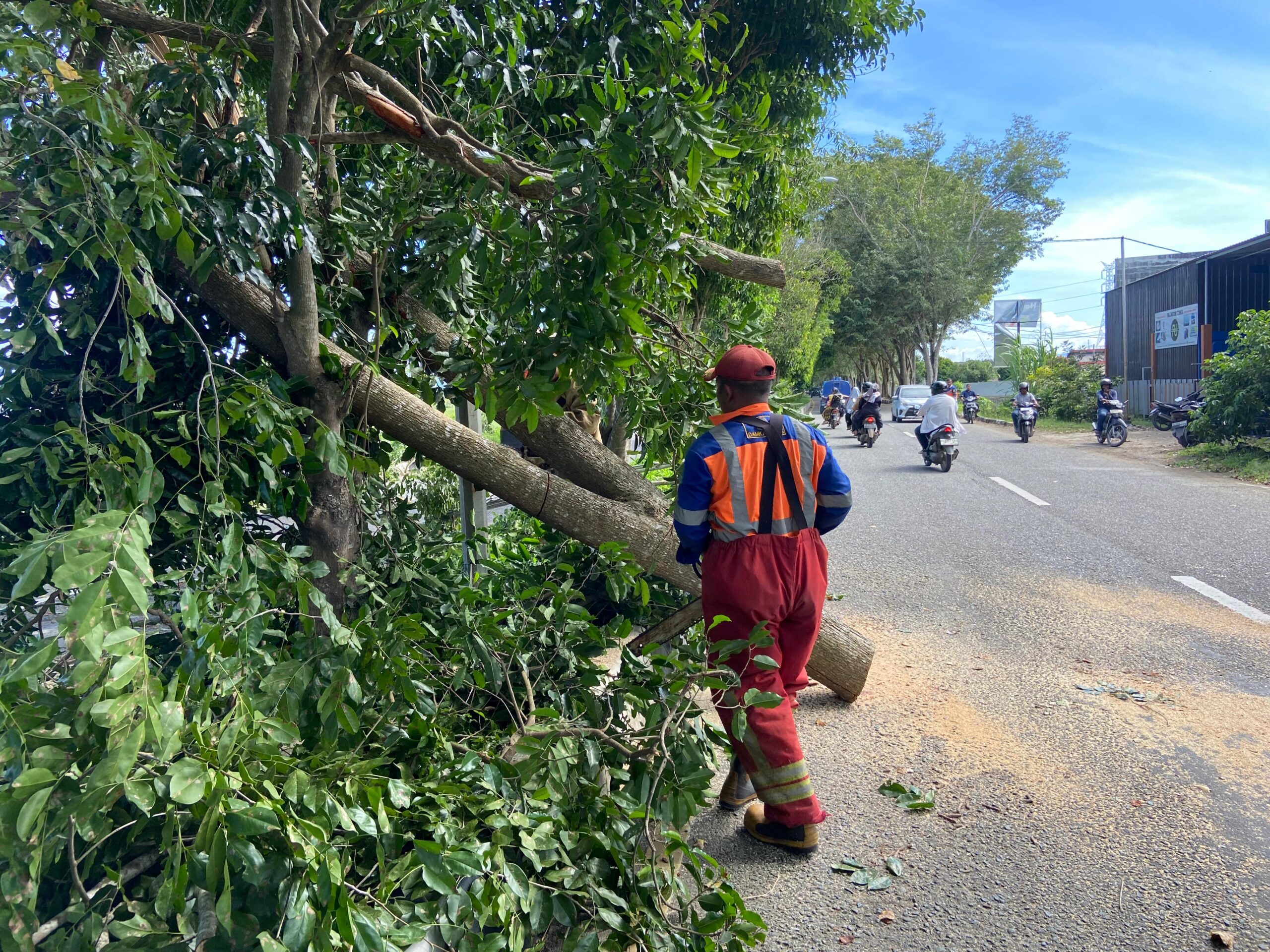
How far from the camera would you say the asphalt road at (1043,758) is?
2996 millimetres

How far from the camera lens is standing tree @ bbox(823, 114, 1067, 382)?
47.0m

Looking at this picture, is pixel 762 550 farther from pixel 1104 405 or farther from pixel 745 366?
pixel 1104 405

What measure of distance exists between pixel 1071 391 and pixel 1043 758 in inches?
1267

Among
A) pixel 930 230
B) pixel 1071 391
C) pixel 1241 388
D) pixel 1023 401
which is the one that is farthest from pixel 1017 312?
pixel 1241 388

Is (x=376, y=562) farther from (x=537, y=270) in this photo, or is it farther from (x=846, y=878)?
(x=846, y=878)

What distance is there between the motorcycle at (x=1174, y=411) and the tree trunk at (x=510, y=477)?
1628 cm

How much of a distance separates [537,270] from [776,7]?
569 centimetres

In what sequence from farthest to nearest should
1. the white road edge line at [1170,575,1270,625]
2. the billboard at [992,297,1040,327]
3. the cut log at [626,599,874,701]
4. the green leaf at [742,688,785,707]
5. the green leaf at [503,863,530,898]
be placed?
the billboard at [992,297,1040,327], the white road edge line at [1170,575,1270,625], the cut log at [626,599,874,701], the green leaf at [742,688,785,707], the green leaf at [503,863,530,898]

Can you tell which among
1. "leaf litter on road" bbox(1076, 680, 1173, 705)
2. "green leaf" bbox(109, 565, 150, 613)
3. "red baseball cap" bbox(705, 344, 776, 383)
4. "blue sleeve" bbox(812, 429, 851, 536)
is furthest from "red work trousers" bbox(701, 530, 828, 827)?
"leaf litter on road" bbox(1076, 680, 1173, 705)

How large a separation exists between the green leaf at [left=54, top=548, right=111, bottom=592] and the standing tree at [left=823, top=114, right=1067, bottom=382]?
4617 cm

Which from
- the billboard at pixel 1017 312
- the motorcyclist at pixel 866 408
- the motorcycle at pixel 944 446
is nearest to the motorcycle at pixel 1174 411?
the motorcycle at pixel 944 446

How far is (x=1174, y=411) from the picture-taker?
854 inches

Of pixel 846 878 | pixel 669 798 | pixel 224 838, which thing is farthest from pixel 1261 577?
pixel 224 838

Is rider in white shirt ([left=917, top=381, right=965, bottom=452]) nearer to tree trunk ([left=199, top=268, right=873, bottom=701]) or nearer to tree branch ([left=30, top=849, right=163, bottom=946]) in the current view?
tree trunk ([left=199, top=268, right=873, bottom=701])
